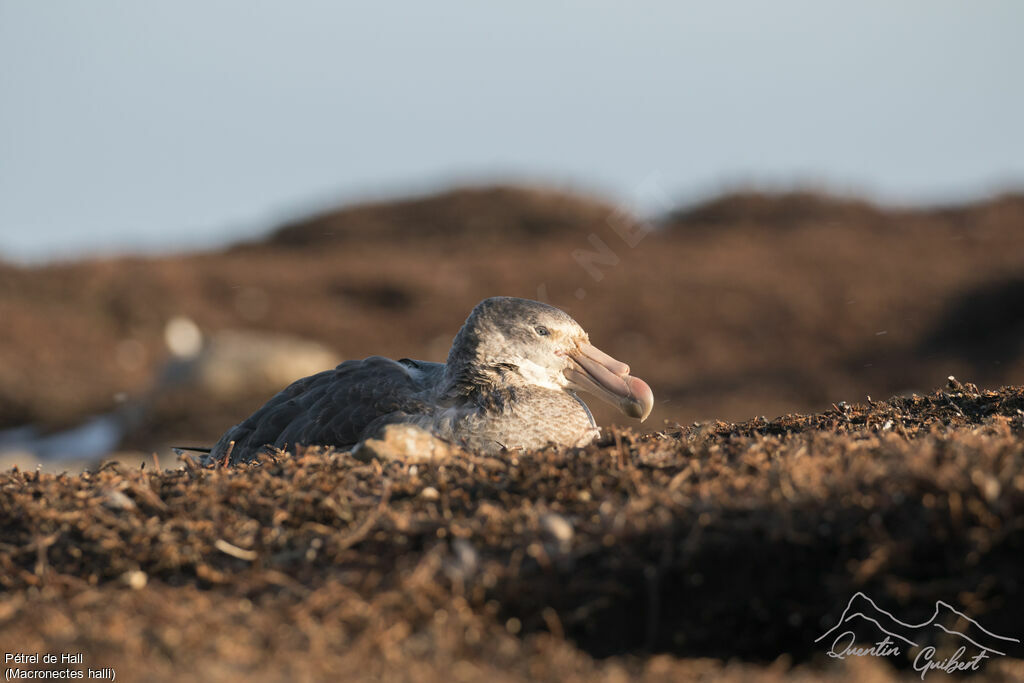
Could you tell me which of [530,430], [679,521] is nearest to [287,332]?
[530,430]

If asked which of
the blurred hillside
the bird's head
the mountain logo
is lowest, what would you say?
the blurred hillside

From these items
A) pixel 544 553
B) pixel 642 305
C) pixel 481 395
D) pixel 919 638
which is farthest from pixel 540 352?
pixel 642 305

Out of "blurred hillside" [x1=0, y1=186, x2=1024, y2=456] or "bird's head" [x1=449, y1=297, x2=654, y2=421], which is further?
"blurred hillside" [x1=0, y1=186, x2=1024, y2=456]

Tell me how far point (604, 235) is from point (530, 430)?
28657 millimetres

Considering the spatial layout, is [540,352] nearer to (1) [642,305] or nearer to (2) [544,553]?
(2) [544,553]

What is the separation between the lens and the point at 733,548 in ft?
9.96

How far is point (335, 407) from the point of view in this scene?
17.3ft

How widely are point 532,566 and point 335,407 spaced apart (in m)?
2.41

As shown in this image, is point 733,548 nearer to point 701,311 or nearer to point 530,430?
point 530,430

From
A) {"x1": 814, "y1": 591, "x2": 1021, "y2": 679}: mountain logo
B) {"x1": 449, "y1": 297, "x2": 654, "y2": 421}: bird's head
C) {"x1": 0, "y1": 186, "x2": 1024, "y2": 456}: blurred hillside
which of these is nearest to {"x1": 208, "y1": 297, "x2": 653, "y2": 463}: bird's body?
{"x1": 449, "y1": 297, "x2": 654, "y2": 421}: bird's head

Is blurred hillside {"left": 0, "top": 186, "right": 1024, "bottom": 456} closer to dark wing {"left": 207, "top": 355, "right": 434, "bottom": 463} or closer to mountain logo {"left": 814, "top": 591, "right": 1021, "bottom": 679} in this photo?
dark wing {"left": 207, "top": 355, "right": 434, "bottom": 463}

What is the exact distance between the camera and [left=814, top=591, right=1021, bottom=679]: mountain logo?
2.76 meters

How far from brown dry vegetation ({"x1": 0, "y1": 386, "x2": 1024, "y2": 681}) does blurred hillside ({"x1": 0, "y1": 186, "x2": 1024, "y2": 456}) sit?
14532 mm

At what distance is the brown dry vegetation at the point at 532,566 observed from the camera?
266 cm
